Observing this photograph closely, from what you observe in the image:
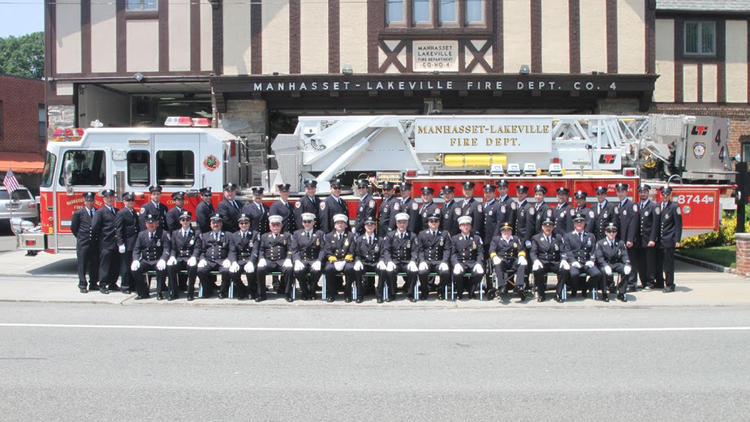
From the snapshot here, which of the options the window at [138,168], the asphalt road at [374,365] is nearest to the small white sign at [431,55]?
the window at [138,168]

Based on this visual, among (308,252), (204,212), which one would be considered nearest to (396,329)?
(308,252)

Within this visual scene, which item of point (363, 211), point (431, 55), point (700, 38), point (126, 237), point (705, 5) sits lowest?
point (126, 237)

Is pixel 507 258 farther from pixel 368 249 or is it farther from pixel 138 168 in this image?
pixel 138 168

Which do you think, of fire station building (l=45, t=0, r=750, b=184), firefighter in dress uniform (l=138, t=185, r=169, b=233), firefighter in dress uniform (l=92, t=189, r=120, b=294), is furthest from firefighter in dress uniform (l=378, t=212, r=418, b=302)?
fire station building (l=45, t=0, r=750, b=184)

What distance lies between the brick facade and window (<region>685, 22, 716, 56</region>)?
31157 mm

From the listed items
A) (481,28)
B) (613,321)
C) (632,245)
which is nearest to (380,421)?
(613,321)

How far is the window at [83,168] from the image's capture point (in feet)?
44.7

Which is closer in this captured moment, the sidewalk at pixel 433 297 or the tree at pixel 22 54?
the sidewalk at pixel 433 297

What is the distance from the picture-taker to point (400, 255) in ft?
37.7

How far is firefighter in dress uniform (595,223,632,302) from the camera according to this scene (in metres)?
11.2

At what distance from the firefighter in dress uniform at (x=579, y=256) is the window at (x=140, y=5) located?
14.7 m

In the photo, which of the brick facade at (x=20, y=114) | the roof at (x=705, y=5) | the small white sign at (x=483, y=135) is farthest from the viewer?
the brick facade at (x=20, y=114)

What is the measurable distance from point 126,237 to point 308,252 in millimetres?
3240

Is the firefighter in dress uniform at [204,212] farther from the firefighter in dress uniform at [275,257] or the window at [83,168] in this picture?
the window at [83,168]
